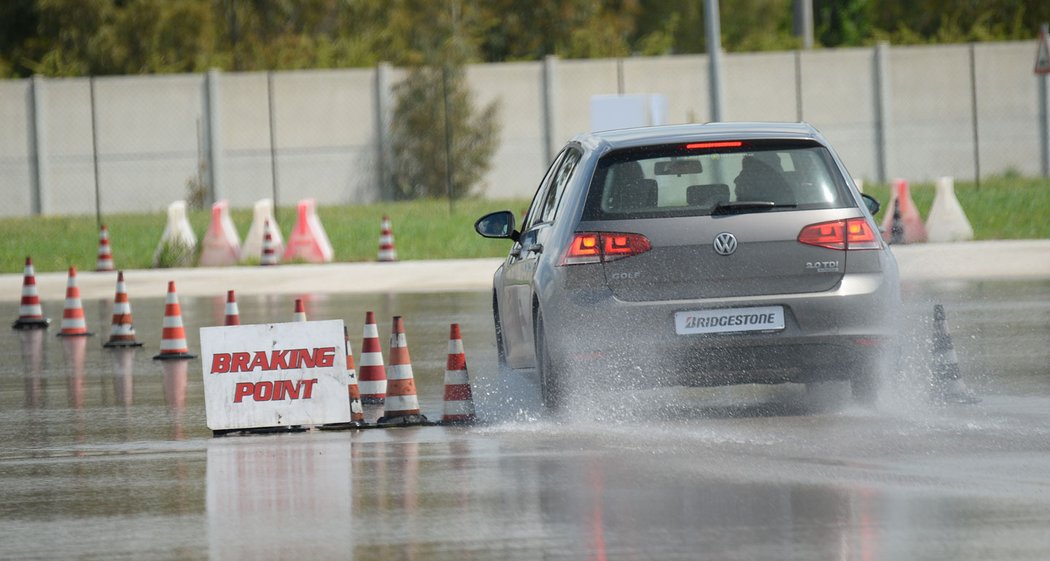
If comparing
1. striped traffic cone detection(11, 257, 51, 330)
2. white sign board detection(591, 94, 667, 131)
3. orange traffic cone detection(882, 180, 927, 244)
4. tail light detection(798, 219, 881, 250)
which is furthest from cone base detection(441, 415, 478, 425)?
white sign board detection(591, 94, 667, 131)

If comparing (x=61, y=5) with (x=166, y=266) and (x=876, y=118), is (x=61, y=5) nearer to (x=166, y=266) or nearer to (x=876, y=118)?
(x=876, y=118)

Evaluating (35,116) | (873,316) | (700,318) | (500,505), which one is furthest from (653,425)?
(35,116)

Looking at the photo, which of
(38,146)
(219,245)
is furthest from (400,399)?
(38,146)

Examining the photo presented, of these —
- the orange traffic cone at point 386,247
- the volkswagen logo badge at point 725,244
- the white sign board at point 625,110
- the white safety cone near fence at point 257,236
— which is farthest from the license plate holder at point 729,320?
the white sign board at point 625,110

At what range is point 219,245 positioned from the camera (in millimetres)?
25859

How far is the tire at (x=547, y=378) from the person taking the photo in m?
10.4

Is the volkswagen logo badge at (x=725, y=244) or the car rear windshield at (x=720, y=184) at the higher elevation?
the car rear windshield at (x=720, y=184)

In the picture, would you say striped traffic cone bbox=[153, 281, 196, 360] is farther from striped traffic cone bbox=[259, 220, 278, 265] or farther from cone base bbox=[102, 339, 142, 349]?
striped traffic cone bbox=[259, 220, 278, 265]

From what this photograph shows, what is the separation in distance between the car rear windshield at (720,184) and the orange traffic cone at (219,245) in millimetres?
16050

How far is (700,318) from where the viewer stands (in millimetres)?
10102

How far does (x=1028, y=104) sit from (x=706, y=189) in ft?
115

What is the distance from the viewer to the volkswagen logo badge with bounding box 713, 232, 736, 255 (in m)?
10.1

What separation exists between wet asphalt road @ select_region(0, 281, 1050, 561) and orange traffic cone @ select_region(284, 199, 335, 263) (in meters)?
12.4

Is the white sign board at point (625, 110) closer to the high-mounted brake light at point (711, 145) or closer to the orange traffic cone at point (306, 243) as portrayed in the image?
the orange traffic cone at point (306, 243)
